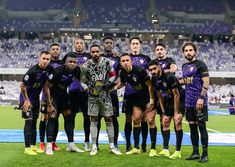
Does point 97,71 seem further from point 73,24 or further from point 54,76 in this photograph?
point 73,24

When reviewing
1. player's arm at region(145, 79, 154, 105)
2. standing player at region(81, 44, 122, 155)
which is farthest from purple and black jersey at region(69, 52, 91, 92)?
player's arm at region(145, 79, 154, 105)

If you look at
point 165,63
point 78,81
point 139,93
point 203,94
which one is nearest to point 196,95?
point 203,94

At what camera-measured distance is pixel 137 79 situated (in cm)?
812

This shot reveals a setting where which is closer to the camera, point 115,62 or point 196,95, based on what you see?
point 196,95

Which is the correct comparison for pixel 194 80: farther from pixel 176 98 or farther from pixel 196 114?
pixel 196 114

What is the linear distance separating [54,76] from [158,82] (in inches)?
81.2

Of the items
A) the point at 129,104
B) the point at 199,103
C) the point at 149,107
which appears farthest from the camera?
the point at 129,104

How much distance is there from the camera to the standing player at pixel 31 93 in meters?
8.00

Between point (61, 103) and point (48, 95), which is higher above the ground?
point (48, 95)

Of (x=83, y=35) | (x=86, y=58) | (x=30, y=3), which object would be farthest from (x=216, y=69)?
(x=86, y=58)

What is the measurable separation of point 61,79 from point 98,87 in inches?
32.5

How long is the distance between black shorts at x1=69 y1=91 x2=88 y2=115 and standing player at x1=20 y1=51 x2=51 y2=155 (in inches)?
28.8

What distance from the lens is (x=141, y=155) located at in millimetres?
7914

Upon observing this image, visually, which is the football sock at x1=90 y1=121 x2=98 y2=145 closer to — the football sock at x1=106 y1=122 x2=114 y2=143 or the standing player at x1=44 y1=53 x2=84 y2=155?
the football sock at x1=106 y1=122 x2=114 y2=143
